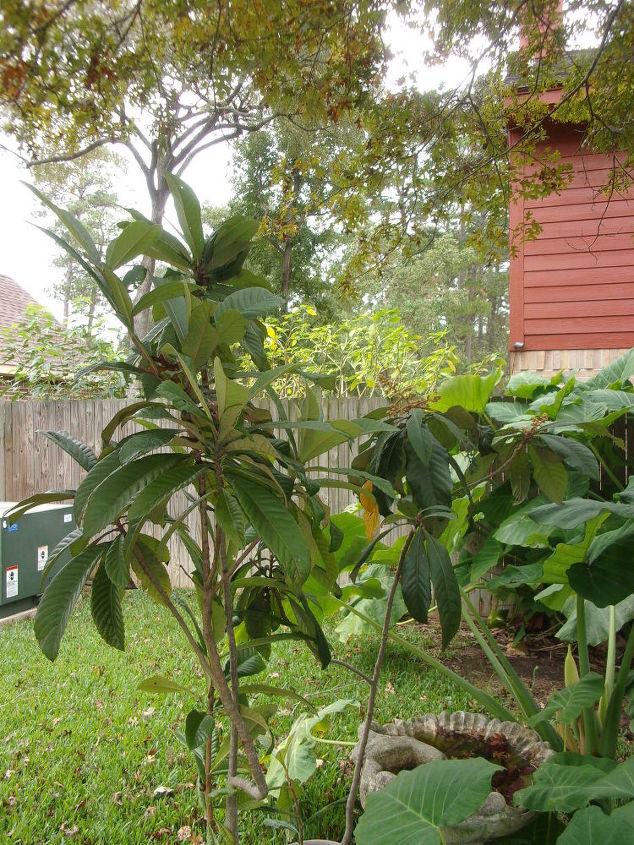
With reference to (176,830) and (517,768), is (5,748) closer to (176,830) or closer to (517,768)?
(176,830)

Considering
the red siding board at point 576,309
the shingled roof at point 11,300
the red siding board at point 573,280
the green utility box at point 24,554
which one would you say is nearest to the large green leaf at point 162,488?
the green utility box at point 24,554

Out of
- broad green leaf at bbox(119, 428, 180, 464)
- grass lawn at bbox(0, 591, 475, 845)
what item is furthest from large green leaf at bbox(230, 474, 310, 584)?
grass lawn at bbox(0, 591, 475, 845)

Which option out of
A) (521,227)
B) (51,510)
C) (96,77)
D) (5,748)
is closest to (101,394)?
(51,510)

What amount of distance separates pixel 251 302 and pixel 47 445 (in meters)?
4.39

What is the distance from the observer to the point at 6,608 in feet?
12.5

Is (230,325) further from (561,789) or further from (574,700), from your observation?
(574,700)

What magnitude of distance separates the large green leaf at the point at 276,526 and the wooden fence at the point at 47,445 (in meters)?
3.57

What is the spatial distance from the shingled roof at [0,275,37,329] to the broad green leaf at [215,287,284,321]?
6671 millimetres

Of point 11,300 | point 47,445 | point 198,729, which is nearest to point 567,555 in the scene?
point 198,729

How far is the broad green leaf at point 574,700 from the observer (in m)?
1.34

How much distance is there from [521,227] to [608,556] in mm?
1595

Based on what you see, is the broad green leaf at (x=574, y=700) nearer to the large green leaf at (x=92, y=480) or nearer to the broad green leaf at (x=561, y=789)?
the broad green leaf at (x=561, y=789)

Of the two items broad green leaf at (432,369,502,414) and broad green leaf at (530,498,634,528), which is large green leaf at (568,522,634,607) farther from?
broad green leaf at (432,369,502,414)

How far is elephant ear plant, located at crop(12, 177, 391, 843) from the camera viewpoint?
31.3 inches
